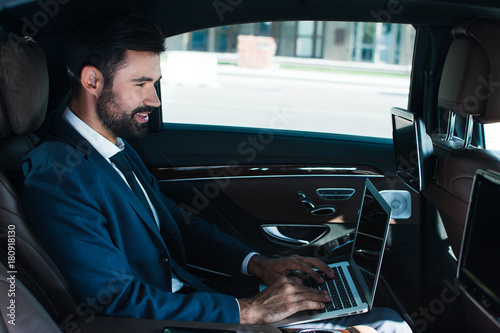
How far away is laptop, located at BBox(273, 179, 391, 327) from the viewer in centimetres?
155

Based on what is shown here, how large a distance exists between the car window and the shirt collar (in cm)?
129

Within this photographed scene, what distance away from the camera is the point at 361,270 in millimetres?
1759

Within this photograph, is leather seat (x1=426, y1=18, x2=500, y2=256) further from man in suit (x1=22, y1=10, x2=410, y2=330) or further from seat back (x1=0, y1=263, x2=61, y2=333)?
seat back (x1=0, y1=263, x2=61, y2=333)

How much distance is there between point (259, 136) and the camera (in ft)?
9.00

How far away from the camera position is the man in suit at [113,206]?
51.6 inches

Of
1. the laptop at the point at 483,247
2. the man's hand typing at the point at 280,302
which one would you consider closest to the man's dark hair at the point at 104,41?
the man's hand typing at the point at 280,302

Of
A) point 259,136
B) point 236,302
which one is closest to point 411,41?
point 259,136

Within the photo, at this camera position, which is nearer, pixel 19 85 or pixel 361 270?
pixel 19 85

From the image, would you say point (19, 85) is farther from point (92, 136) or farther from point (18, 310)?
point (18, 310)

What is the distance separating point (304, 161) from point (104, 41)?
1.41m
